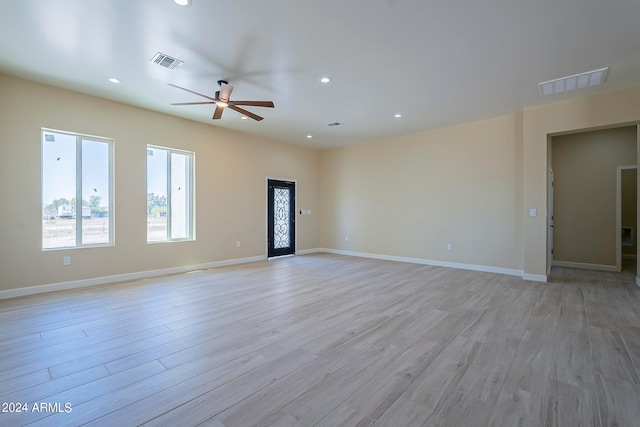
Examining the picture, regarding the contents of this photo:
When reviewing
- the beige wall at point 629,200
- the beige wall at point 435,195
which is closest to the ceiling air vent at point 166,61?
the beige wall at point 435,195

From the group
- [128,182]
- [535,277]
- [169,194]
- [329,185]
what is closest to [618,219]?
[535,277]

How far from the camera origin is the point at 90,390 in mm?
1948

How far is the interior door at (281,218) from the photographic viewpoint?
757 cm

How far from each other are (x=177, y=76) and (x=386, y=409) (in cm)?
450

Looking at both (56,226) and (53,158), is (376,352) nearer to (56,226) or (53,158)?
(56,226)

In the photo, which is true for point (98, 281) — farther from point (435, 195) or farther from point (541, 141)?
point (541, 141)

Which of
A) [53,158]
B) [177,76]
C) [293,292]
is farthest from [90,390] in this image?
[53,158]

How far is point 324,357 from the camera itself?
93.7 inches

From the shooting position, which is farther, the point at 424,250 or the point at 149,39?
the point at 424,250

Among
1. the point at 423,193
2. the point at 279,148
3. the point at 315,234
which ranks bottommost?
the point at 315,234

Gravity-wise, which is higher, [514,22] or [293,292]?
[514,22]

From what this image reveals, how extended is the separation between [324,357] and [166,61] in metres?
3.85

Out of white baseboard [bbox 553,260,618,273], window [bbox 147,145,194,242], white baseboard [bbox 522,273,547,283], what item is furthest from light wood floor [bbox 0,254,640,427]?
white baseboard [bbox 553,260,618,273]

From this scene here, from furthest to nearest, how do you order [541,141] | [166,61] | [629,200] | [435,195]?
[629,200] → [435,195] → [541,141] → [166,61]
